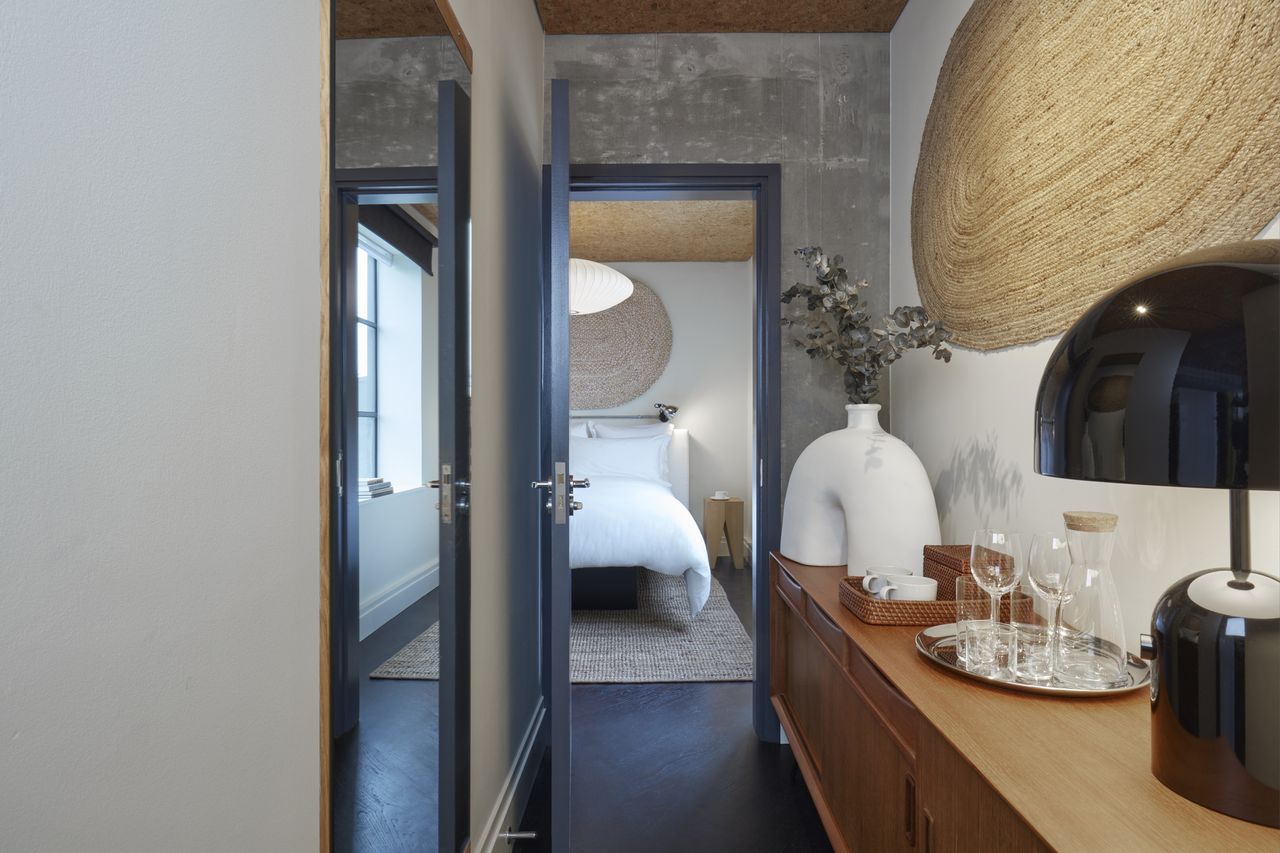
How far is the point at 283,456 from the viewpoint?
0.83m

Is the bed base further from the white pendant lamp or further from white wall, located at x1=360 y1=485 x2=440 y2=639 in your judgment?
white wall, located at x1=360 y1=485 x2=440 y2=639

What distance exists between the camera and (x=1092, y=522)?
1178 mm

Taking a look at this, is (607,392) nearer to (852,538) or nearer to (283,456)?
(852,538)

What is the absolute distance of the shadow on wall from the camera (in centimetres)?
184

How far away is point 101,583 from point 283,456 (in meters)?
0.28

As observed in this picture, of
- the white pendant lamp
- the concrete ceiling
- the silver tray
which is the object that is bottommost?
the silver tray

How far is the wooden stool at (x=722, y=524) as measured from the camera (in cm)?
575

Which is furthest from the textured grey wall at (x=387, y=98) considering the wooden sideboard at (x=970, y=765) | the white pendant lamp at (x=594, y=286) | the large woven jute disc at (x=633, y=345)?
the large woven jute disc at (x=633, y=345)

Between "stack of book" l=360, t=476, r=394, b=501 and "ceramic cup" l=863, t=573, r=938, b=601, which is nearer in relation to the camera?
"stack of book" l=360, t=476, r=394, b=501

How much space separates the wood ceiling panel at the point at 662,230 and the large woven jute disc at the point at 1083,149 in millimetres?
2142

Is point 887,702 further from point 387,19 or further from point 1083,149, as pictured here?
point 387,19

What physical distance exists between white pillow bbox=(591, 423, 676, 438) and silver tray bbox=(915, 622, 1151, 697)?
439cm

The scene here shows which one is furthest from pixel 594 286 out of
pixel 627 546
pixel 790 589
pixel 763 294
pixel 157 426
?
pixel 157 426

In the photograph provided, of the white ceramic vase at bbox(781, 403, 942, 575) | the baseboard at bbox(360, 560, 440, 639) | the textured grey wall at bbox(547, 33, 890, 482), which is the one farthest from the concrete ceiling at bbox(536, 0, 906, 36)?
the baseboard at bbox(360, 560, 440, 639)
